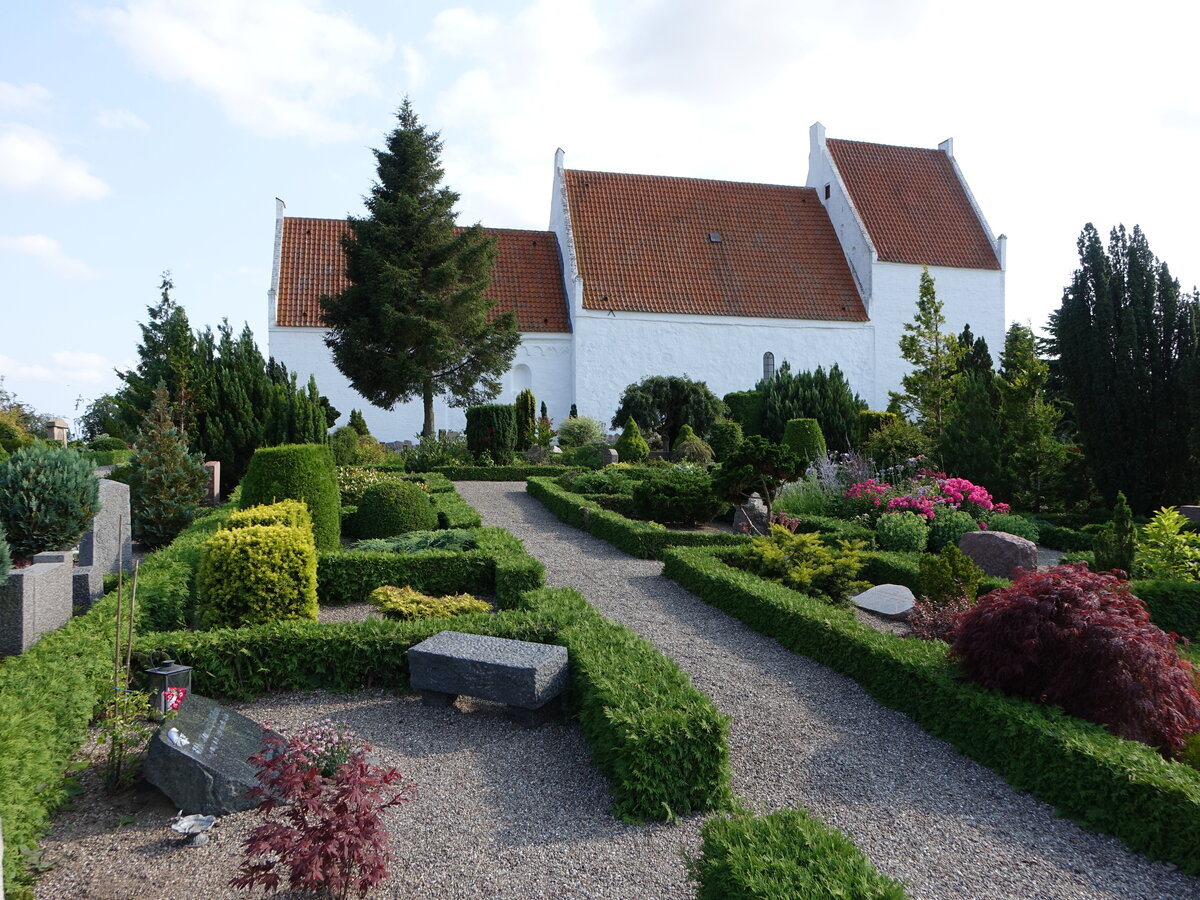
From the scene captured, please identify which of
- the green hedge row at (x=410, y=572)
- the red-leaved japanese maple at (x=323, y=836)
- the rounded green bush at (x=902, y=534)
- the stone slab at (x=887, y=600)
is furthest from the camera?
the rounded green bush at (x=902, y=534)

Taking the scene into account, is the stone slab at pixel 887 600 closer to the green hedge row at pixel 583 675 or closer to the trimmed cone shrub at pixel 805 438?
the green hedge row at pixel 583 675

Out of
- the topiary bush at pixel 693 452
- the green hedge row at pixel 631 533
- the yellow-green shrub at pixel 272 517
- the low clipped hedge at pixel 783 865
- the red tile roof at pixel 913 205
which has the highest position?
the red tile roof at pixel 913 205

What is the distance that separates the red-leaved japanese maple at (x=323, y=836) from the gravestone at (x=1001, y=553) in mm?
7159

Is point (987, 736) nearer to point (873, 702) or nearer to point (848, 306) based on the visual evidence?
point (873, 702)

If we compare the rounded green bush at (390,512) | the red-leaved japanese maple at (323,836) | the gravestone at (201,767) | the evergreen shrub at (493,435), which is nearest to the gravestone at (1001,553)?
the rounded green bush at (390,512)

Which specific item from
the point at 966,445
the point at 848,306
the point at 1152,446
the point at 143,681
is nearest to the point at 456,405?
the point at 848,306

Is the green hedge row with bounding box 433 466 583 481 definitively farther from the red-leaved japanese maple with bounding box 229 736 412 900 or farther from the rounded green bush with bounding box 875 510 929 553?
the red-leaved japanese maple with bounding box 229 736 412 900

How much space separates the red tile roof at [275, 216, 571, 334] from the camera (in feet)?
84.4

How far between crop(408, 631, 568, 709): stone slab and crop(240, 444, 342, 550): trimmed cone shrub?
415 cm

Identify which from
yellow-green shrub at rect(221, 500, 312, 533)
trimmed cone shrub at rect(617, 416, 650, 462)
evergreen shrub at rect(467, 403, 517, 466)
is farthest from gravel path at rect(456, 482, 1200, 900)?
evergreen shrub at rect(467, 403, 517, 466)

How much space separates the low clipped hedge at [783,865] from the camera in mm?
2822

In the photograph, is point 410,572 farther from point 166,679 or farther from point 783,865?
point 783,865

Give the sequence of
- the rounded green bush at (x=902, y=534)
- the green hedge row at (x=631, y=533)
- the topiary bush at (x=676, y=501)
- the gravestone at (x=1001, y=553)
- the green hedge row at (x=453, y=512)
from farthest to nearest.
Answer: the topiary bush at (x=676, y=501)
the green hedge row at (x=453, y=512)
the green hedge row at (x=631, y=533)
the rounded green bush at (x=902, y=534)
the gravestone at (x=1001, y=553)

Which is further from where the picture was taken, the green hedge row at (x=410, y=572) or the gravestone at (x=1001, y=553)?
the gravestone at (x=1001, y=553)
